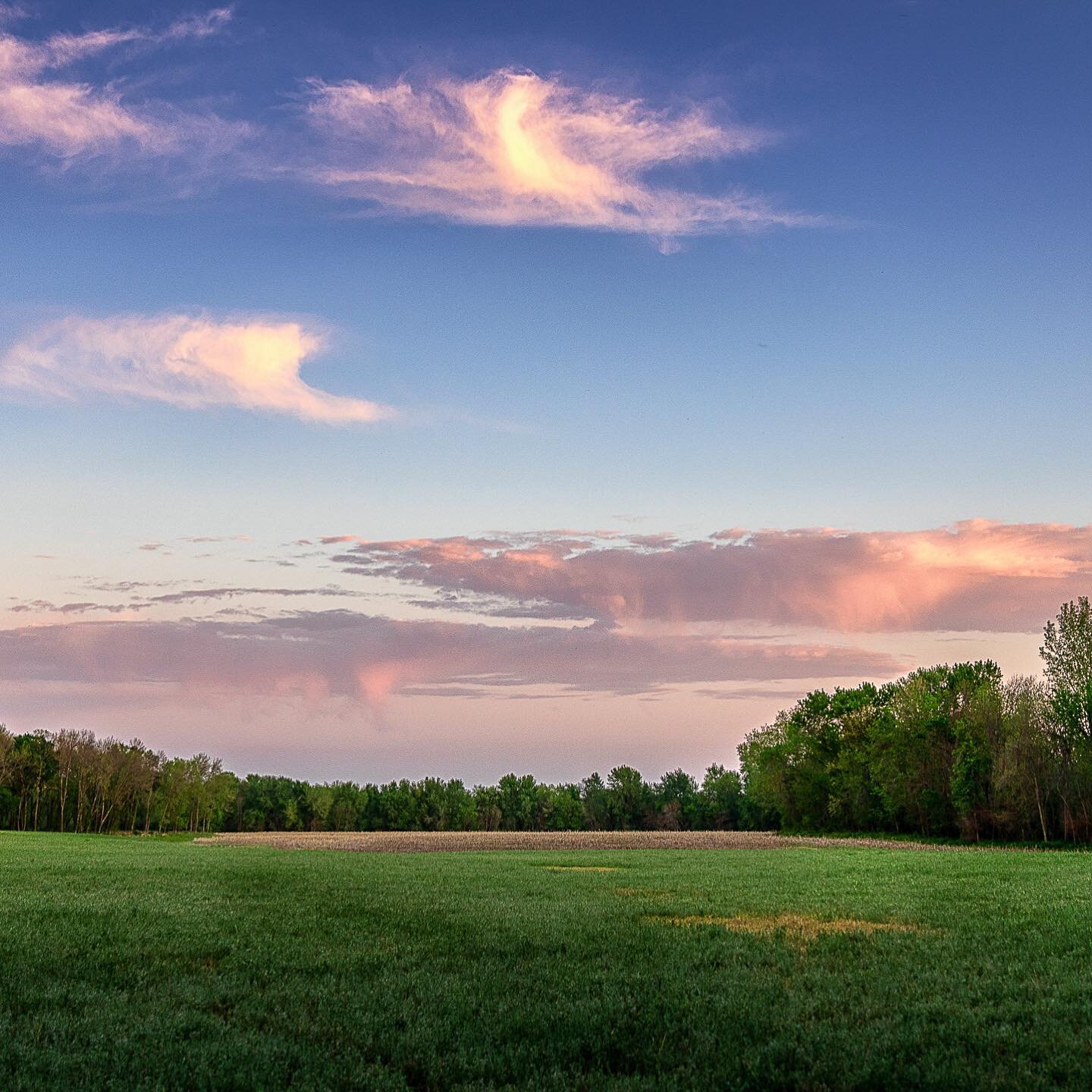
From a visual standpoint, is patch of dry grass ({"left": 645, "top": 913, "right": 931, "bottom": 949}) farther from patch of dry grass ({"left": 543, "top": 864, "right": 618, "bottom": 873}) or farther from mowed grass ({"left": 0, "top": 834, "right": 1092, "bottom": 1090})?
patch of dry grass ({"left": 543, "top": 864, "right": 618, "bottom": 873})

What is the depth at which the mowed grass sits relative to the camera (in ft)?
33.7

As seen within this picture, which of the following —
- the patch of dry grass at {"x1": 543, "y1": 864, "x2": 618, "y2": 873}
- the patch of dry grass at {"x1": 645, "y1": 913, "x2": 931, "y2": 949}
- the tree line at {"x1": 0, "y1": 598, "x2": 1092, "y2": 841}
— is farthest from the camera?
the tree line at {"x1": 0, "y1": 598, "x2": 1092, "y2": 841}

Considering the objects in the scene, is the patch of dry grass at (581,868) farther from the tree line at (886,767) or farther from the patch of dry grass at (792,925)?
the tree line at (886,767)

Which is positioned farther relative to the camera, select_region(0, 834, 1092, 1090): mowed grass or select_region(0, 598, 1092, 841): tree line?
select_region(0, 598, 1092, 841): tree line

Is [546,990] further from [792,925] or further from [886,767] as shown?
[886,767]

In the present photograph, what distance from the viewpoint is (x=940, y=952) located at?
1670cm

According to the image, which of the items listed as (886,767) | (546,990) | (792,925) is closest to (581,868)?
(792,925)

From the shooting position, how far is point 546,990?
1383 cm

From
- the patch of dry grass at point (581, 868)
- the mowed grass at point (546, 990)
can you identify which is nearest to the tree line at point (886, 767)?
the patch of dry grass at point (581, 868)

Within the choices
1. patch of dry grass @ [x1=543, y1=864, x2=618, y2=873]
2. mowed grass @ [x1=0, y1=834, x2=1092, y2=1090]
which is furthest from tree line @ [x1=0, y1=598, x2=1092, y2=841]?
mowed grass @ [x1=0, y1=834, x2=1092, y2=1090]

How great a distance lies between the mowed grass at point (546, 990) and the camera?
1027cm

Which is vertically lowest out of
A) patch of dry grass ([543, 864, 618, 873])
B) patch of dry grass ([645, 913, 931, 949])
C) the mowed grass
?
patch of dry grass ([543, 864, 618, 873])

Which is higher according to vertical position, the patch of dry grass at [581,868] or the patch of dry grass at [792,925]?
the patch of dry grass at [792,925]

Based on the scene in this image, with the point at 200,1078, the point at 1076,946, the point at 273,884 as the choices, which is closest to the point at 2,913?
the point at 273,884
